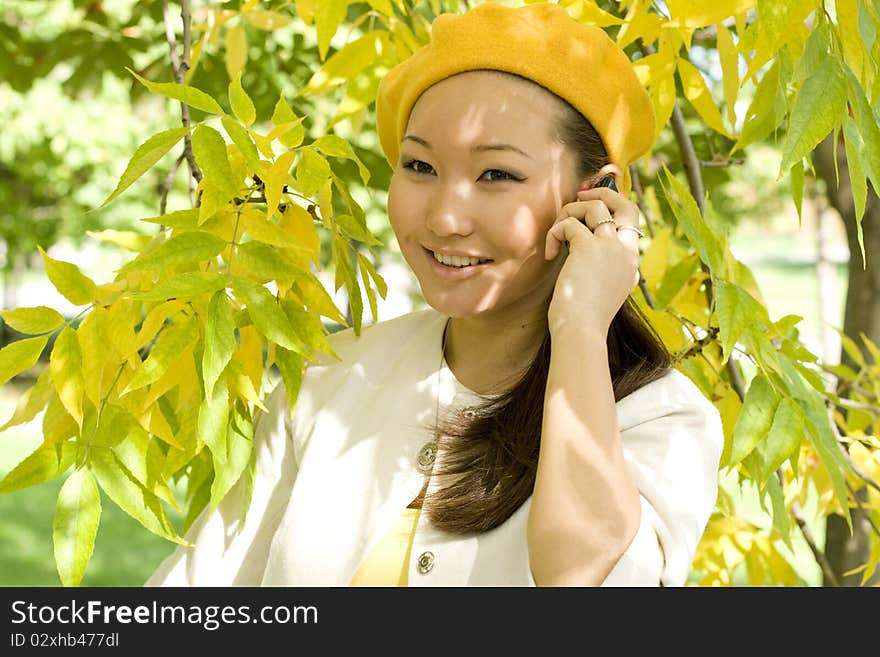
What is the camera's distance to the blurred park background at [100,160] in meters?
3.17

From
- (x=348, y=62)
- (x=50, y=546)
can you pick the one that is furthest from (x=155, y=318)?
(x=50, y=546)

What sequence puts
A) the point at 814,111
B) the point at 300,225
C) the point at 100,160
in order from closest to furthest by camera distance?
the point at 814,111, the point at 300,225, the point at 100,160

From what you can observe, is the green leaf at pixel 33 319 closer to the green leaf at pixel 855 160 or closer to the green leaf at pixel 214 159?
the green leaf at pixel 214 159

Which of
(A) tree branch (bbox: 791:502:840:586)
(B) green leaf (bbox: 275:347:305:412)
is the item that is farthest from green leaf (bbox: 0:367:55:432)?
(A) tree branch (bbox: 791:502:840:586)

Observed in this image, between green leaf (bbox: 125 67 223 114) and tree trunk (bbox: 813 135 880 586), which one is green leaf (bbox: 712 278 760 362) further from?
tree trunk (bbox: 813 135 880 586)

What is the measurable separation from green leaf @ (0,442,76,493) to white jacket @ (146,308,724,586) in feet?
1.11

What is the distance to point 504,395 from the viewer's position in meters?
1.62

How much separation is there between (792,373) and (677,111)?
71 centimetres

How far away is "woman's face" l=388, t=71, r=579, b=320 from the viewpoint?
4.96ft

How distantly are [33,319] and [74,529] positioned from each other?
323mm

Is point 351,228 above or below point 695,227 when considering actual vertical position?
above

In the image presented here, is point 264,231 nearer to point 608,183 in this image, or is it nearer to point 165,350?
point 165,350

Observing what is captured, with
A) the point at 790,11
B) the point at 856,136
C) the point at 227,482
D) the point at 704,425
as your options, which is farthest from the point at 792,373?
the point at 227,482

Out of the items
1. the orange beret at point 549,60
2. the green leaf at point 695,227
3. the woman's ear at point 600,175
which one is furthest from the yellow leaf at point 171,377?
the green leaf at point 695,227
